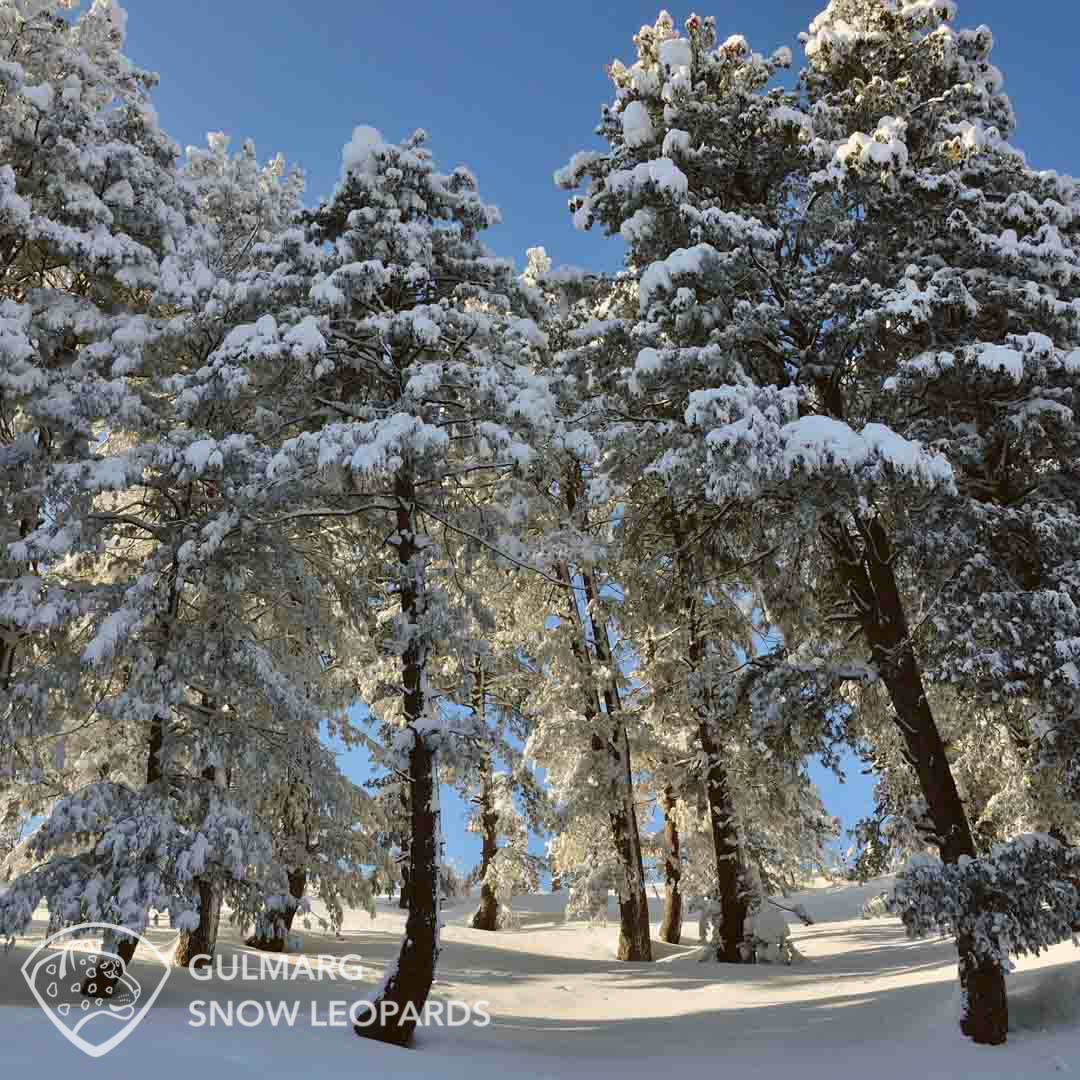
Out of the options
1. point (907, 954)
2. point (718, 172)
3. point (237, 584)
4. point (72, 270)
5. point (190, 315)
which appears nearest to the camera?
point (237, 584)

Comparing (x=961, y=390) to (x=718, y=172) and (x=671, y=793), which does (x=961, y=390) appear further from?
(x=671, y=793)

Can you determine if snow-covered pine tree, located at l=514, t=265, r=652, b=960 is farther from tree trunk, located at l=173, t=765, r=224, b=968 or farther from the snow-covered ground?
tree trunk, located at l=173, t=765, r=224, b=968

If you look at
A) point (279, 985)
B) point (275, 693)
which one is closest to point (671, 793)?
point (279, 985)

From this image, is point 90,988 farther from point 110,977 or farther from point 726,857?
point 726,857

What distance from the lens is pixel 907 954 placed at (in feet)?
58.7

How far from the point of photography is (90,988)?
892 cm

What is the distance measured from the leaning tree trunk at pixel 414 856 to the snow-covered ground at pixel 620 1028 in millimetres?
413

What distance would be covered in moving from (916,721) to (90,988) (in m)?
9.56

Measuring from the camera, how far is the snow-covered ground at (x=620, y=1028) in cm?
734

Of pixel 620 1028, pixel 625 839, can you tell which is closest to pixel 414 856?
pixel 620 1028

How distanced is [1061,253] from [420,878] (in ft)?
35.6

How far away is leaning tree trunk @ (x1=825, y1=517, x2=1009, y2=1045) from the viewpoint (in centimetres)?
893

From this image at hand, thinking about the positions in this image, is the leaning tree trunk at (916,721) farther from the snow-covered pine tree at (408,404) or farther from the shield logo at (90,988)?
the shield logo at (90,988)

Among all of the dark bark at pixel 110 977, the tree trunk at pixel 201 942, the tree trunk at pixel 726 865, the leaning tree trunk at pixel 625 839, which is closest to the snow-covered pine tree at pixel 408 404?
the dark bark at pixel 110 977
